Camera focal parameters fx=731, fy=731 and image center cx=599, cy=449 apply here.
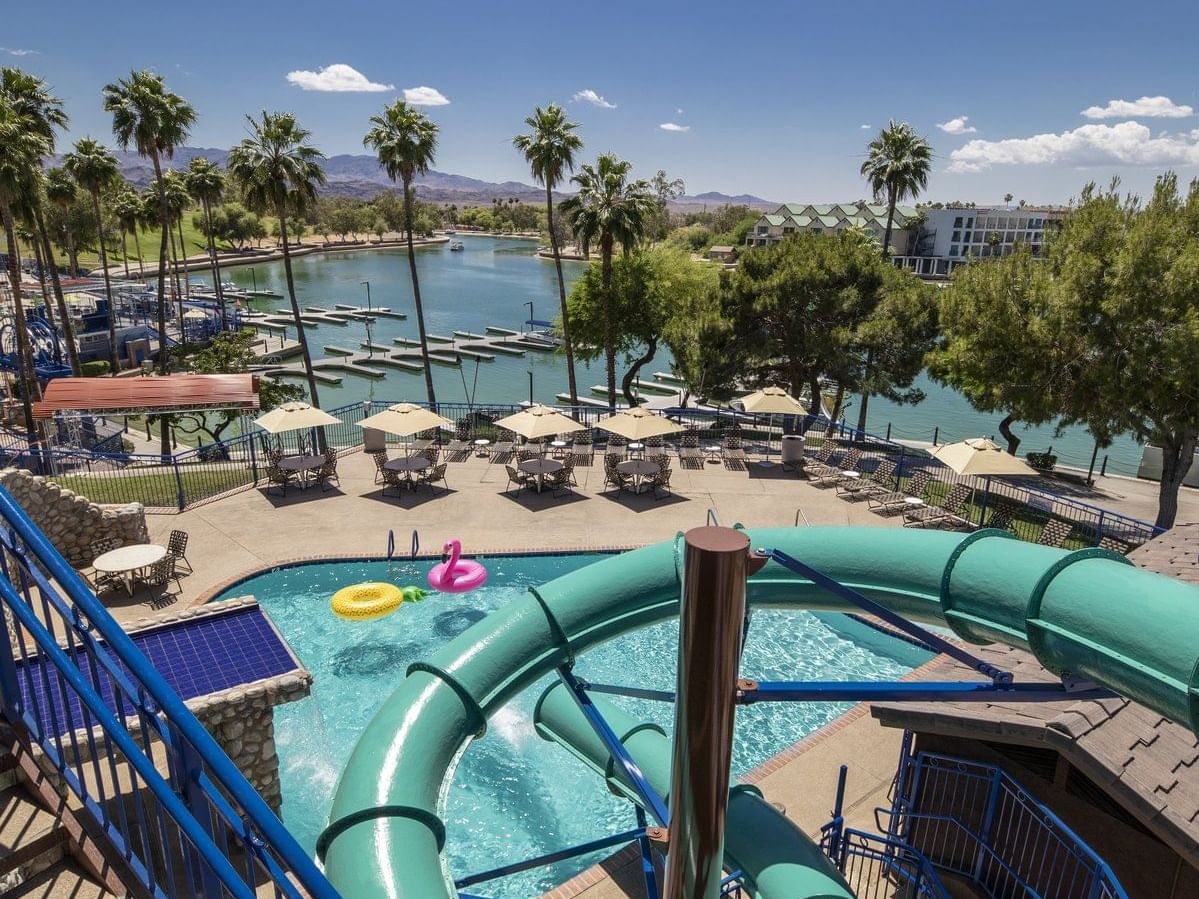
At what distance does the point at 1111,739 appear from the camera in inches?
285

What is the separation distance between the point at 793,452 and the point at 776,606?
20479mm

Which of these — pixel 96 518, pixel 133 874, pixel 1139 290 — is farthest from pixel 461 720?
pixel 1139 290

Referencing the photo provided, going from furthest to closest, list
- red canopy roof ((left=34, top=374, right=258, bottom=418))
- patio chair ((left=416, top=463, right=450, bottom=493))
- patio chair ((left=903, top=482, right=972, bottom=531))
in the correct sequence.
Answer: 1. red canopy roof ((left=34, top=374, right=258, bottom=418))
2. patio chair ((left=416, top=463, right=450, bottom=493))
3. patio chair ((left=903, top=482, right=972, bottom=531))

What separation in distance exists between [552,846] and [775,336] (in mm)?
27324

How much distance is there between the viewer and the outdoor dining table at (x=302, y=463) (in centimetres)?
2235

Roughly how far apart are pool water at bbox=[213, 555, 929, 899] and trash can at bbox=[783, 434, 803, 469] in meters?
9.37

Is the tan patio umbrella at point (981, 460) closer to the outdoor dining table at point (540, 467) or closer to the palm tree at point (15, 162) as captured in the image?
the outdoor dining table at point (540, 467)

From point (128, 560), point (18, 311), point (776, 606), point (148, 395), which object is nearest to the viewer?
point (776, 606)

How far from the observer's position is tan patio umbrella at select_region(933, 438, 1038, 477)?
19.8 metres

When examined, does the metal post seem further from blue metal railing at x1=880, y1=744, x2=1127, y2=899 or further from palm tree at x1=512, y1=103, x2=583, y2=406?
palm tree at x1=512, y1=103, x2=583, y2=406

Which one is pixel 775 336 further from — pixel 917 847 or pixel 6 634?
pixel 6 634

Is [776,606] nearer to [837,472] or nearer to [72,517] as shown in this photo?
[72,517]

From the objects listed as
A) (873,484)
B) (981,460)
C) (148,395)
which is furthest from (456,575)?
(148,395)

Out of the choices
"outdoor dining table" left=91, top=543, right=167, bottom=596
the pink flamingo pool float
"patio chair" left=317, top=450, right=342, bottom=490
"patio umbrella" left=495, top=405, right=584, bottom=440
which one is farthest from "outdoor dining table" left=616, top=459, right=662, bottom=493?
"outdoor dining table" left=91, top=543, right=167, bottom=596
